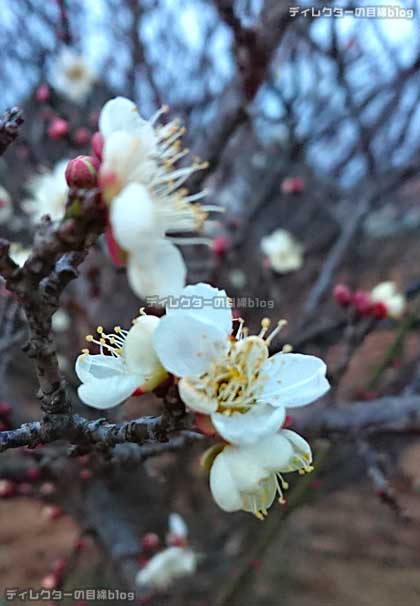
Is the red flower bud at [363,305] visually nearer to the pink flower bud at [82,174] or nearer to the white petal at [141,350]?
the white petal at [141,350]

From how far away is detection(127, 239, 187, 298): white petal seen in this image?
0.57 metres

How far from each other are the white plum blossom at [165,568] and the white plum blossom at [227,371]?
121 centimetres

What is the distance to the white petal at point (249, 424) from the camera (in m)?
0.63

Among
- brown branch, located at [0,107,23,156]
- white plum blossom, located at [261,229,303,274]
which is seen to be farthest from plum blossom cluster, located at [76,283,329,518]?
white plum blossom, located at [261,229,303,274]

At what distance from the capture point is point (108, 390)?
0.67 metres

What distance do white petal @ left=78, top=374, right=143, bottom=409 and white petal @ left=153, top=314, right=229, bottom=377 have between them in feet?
0.15

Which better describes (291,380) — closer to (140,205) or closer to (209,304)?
(209,304)

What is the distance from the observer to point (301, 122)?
3.19m

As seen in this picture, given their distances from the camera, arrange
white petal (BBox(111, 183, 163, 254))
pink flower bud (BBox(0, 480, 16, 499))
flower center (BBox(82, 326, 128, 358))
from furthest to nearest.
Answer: pink flower bud (BBox(0, 480, 16, 499))
flower center (BBox(82, 326, 128, 358))
white petal (BBox(111, 183, 163, 254))

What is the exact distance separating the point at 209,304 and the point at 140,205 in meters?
0.20

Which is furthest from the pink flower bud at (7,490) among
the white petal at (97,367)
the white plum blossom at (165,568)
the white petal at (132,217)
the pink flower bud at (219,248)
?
the white petal at (132,217)

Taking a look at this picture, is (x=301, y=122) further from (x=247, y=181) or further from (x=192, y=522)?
(x=192, y=522)

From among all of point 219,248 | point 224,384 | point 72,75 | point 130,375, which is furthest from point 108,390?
point 72,75

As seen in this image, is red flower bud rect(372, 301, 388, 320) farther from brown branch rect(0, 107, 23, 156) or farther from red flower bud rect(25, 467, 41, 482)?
brown branch rect(0, 107, 23, 156)
